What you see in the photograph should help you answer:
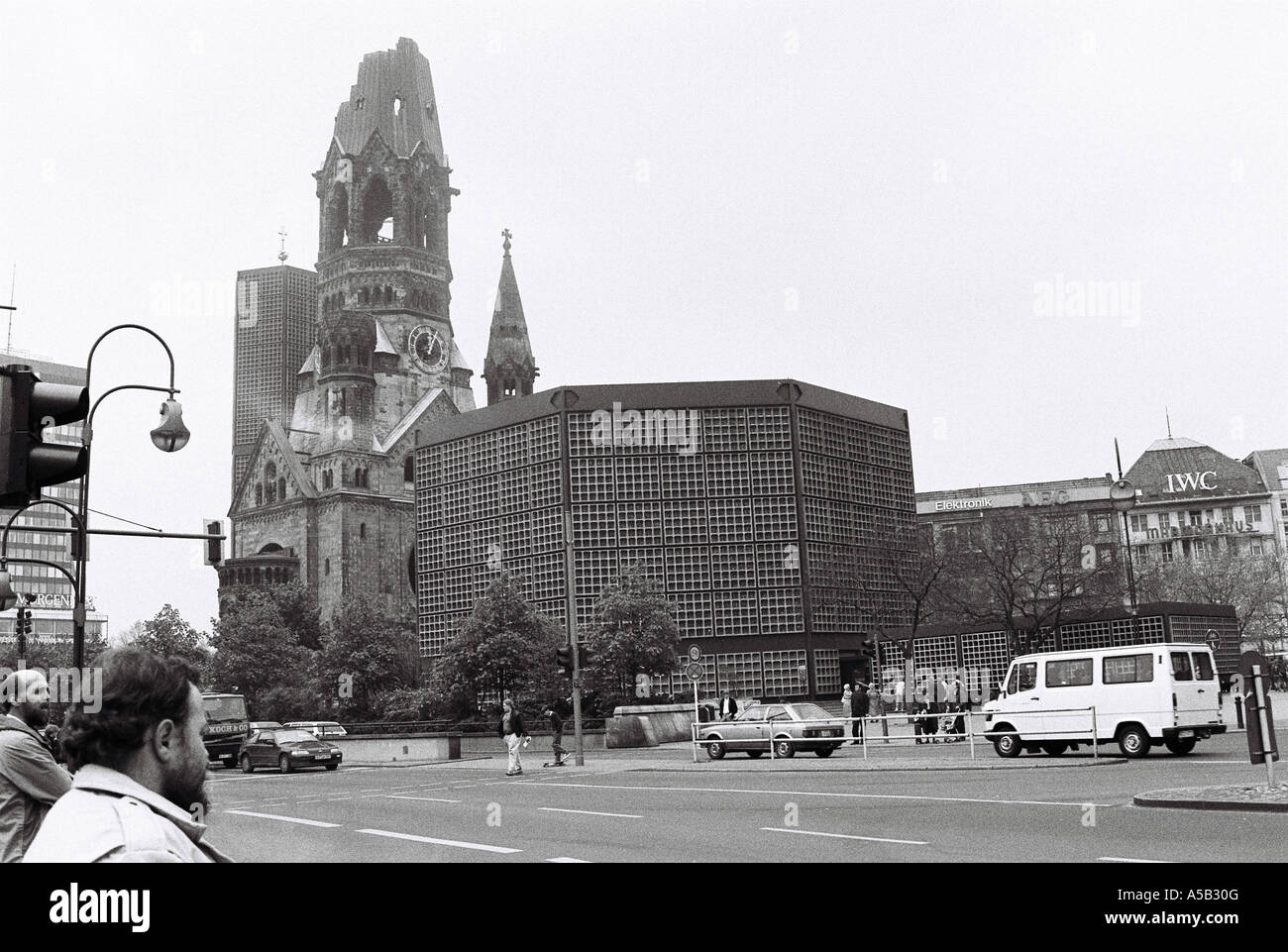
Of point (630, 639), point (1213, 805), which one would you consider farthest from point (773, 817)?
point (630, 639)

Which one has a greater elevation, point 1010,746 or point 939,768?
point 1010,746

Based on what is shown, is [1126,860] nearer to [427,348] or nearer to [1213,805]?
[1213,805]

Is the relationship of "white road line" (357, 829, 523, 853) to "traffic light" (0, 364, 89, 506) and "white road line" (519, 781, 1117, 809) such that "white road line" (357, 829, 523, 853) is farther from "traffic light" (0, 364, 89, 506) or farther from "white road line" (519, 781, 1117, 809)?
"traffic light" (0, 364, 89, 506)

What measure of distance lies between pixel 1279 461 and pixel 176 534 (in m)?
114

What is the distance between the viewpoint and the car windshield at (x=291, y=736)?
36.8 meters

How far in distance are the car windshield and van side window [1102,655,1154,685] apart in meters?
22.3

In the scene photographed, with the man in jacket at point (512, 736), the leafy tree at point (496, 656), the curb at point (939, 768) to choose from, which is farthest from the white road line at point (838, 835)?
the leafy tree at point (496, 656)

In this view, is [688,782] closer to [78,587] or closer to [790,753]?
[790,753]

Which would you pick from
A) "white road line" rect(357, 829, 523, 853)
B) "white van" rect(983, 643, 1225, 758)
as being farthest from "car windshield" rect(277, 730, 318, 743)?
"white road line" rect(357, 829, 523, 853)

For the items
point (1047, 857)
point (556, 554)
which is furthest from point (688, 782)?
point (556, 554)

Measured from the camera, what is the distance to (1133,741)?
24656mm

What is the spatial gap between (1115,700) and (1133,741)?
32.4 inches

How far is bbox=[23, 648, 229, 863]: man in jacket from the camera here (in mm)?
2570

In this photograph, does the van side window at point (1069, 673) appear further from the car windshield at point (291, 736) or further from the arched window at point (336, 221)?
the arched window at point (336, 221)
